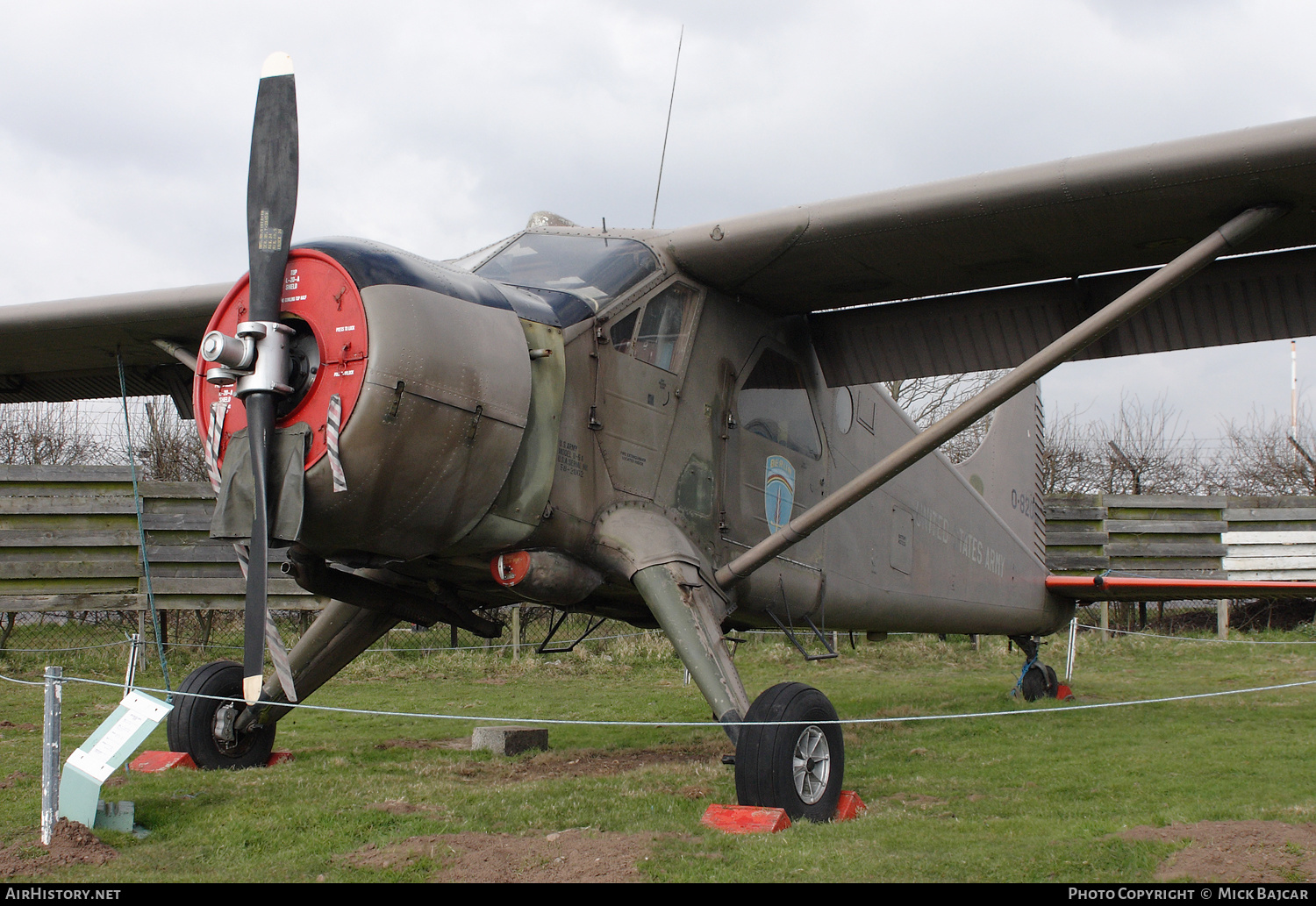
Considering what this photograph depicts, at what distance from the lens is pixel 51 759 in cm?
444

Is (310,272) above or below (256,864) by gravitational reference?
above

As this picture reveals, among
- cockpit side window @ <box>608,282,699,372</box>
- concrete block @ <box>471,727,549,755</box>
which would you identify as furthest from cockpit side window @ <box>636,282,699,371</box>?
concrete block @ <box>471,727,549,755</box>

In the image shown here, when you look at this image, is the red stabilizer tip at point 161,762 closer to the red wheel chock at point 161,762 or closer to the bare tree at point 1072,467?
the red wheel chock at point 161,762

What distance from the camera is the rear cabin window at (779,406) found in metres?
6.72

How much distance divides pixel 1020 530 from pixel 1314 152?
6812 millimetres

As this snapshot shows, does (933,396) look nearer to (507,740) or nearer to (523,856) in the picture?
(507,740)

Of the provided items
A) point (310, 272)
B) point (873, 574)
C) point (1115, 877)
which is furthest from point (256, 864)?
point (873, 574)

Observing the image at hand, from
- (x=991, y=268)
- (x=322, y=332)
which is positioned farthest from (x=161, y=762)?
(x=991, y=268)

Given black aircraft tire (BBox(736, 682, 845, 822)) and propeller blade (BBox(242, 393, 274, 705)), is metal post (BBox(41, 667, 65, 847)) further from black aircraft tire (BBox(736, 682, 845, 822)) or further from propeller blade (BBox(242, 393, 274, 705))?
black aircraft tire (BBox(736, 682, 845, 822))

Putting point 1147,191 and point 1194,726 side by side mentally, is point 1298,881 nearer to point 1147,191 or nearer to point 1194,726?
point 1147,191

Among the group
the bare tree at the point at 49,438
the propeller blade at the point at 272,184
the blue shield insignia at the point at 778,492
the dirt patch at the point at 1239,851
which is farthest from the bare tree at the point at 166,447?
the dirt patch at the point at 1239,851

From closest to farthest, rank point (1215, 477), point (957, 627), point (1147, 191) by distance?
point (1147, 191)
point (957, 627)
point (1215, 477)

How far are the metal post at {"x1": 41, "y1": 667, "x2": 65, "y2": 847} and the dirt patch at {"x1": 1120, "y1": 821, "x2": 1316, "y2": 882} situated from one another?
4428mm

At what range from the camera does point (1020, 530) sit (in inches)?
447
